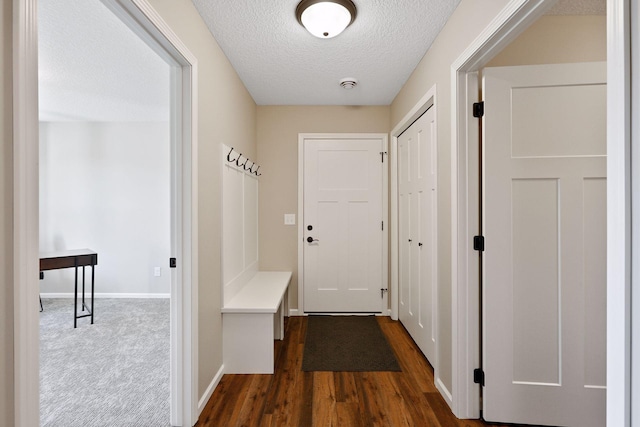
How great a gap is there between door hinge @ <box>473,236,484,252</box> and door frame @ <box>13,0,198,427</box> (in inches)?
62.1

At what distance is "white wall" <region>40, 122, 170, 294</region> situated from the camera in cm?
417

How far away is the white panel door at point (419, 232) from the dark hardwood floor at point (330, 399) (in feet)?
1.26

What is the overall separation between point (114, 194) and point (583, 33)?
16.4 ft

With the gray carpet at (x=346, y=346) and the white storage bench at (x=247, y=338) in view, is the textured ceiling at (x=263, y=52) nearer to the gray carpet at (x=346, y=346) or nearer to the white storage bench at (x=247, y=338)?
the white storage bench at (x=247, y=338)

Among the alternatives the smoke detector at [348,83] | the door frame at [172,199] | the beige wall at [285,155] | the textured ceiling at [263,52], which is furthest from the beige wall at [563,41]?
the door frame at [172,199]

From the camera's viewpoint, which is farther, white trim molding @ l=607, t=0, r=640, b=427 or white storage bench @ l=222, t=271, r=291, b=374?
white storage bench @ l=222, t=271, r=291, b=374

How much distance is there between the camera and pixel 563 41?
1767mm

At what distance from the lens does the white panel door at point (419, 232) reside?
7.64 ft

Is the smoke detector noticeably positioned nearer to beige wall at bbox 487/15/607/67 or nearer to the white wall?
beige wall at bbox 487/15/607/67

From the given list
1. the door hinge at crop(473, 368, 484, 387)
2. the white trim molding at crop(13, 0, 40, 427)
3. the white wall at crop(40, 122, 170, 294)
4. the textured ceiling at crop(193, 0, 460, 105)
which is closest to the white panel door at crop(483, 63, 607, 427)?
the door hinge at crop(473, 368, 484, 387)

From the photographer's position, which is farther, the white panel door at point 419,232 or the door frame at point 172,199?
the white panel door at point 419,232

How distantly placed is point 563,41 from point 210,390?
2.98 meters

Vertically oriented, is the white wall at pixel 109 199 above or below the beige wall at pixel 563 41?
below

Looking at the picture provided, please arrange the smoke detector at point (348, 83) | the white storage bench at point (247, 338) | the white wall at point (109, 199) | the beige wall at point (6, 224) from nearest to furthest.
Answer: the beige wall at point (6, 224), the white storage bench at point (247, 338), the smoke detector at point (348, 83), the white wall at point (109, 199)
